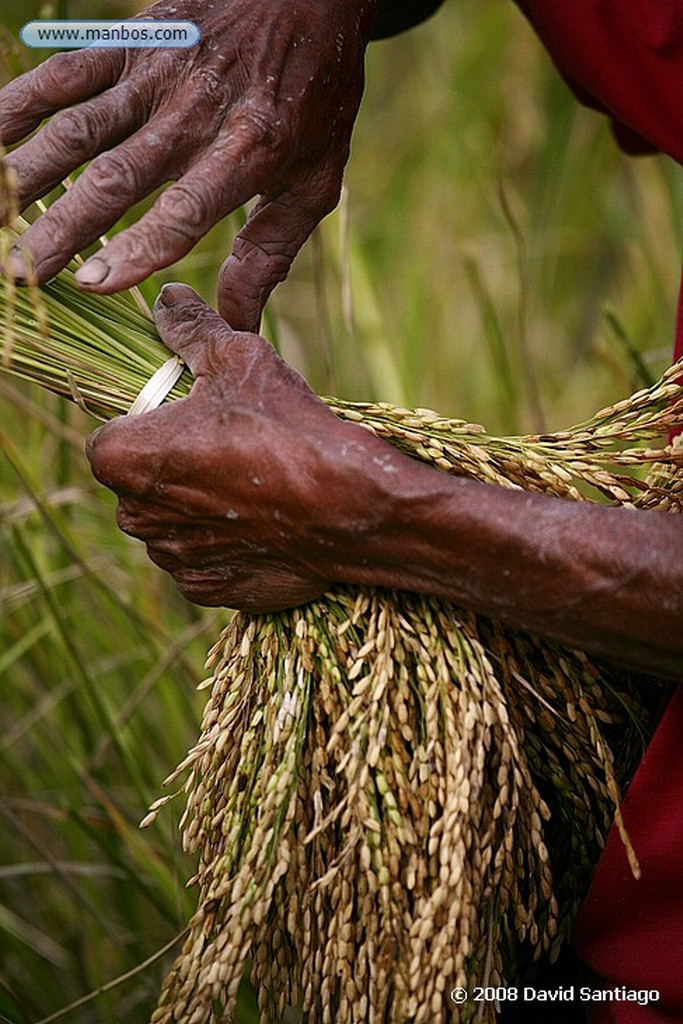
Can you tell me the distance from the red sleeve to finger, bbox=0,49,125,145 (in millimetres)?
497

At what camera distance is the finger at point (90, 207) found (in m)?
0.89

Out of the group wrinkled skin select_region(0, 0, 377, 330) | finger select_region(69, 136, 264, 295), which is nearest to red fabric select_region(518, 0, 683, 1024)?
wrinkled skin select_region(0, 0, 377, 330)

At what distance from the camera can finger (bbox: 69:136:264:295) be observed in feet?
2.85

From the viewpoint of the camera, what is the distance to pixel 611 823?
1.01m

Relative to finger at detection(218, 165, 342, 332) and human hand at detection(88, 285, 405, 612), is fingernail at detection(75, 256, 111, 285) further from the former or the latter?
finger at detection(218, 165, 342, 332)

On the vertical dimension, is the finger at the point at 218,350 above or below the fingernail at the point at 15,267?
below

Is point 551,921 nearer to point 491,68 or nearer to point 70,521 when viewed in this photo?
point 70,521

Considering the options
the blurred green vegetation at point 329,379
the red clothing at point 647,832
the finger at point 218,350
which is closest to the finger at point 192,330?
the finger at point 218,350

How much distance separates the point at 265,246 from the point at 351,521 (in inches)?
15.0

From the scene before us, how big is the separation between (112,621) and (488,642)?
946 millimetres

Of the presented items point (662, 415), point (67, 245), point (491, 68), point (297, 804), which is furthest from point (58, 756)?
point (491, 68)

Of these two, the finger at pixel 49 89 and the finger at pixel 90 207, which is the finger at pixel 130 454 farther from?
the finger at pixel 49 89

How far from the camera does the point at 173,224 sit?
90cm

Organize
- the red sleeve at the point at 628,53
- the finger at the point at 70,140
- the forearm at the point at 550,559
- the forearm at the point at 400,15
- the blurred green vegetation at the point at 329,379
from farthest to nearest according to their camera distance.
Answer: the blurred green vegetation at the point at 329,379 < the forearm at the point at 400,15 < the red sleeve at the point at 628,53 < the finger at the point at 70,140 < the forearm at the point at 550,559
